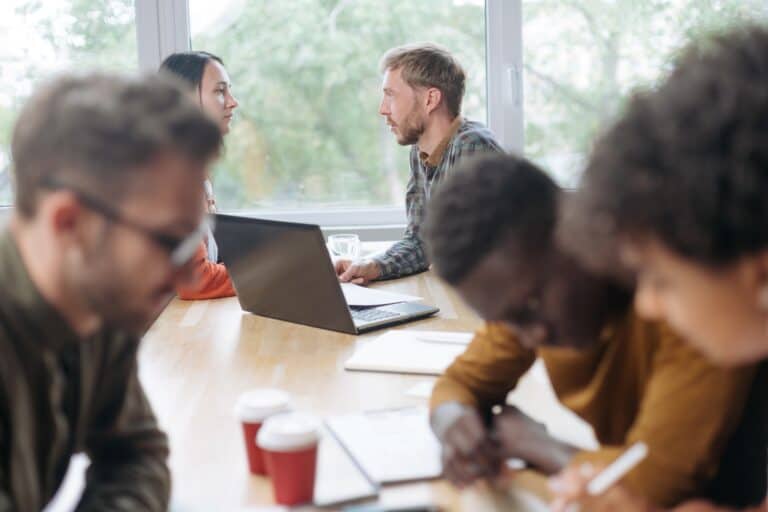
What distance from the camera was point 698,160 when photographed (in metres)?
0.72

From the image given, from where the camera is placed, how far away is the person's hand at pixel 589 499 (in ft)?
3.23

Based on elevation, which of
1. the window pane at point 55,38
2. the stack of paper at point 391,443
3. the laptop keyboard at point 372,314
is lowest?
the laptop keyboard at point 372,314

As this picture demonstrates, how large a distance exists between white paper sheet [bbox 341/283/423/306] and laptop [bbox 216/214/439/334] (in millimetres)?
28

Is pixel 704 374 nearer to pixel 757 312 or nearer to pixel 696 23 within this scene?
pixel 757 312

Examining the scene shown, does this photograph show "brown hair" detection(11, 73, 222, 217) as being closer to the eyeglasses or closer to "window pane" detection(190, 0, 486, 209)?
the eyeglasses

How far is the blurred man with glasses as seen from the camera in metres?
0.85

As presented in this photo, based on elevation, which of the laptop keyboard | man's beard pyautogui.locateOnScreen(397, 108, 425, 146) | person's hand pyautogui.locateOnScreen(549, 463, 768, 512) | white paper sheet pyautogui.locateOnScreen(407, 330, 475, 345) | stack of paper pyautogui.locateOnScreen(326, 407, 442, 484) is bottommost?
the laptop keyboard

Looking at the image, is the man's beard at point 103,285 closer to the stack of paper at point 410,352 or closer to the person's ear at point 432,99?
the stack of paper at point 410,352

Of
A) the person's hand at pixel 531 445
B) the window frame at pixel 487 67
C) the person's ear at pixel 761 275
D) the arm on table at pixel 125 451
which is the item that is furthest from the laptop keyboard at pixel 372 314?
the window frame at pixel 487 67

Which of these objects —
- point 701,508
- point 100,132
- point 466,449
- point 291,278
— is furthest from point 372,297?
point 100,132

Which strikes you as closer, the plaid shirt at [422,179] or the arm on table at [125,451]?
the arm on table at [125,451]

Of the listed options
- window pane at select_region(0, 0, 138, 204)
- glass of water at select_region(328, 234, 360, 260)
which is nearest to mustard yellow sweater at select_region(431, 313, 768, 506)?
glass of water at select_region(328, 234, 360, 260)

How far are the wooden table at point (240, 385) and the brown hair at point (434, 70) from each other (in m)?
1.10

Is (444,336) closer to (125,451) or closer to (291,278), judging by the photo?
(291,278)
